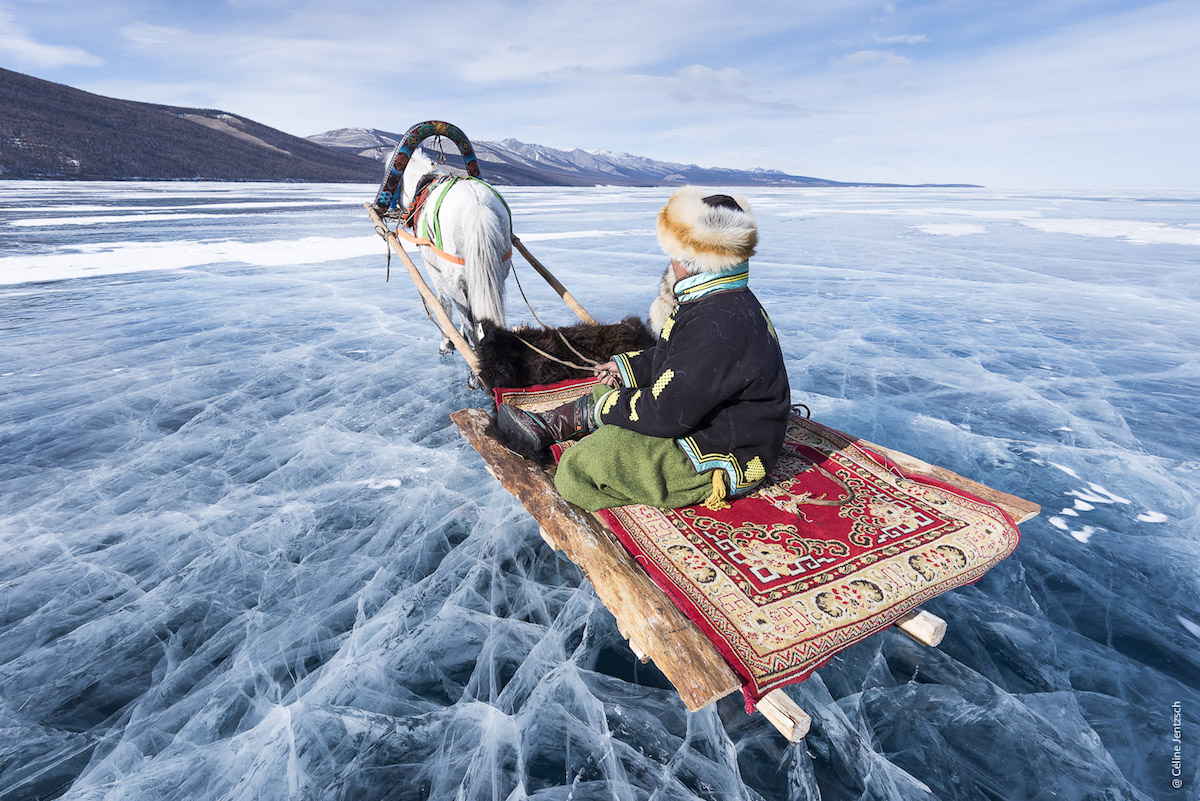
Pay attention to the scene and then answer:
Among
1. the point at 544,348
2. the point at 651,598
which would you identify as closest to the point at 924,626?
the point at 651,598

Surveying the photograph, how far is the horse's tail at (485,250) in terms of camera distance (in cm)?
407

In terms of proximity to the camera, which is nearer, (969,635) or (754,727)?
(754,727)

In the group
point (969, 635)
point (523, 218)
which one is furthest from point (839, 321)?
point (523, 218)

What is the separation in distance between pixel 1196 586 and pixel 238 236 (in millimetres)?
17596

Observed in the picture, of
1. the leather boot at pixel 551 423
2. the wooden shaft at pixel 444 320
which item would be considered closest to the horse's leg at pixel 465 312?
the wooden shaft at pixel 444 320

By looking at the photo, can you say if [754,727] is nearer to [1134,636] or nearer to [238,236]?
[1134,636]

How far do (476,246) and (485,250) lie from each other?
74 millimetres

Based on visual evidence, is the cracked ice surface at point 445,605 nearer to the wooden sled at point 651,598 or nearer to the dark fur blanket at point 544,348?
the wooden sled at point 651,598

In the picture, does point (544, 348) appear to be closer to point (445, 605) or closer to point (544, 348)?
point (544, 348)

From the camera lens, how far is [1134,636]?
2.33 metres

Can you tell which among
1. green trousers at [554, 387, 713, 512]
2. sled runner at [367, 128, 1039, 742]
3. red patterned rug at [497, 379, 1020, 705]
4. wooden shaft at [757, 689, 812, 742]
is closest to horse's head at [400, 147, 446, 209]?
sled runner at [367, 128, 1039, 742]

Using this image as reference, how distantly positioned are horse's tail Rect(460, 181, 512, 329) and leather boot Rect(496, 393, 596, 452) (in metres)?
1.57

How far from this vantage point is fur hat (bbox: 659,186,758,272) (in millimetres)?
1981

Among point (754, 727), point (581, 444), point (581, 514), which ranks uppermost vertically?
point (581, 444)
